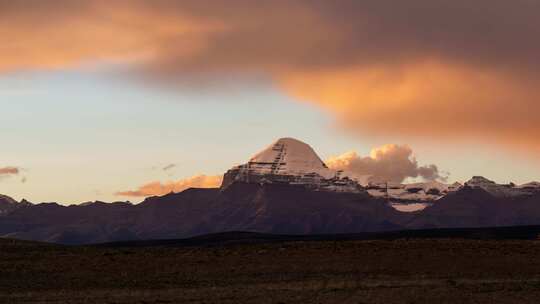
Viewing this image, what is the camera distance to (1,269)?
83.4 metres

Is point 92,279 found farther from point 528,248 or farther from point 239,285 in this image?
point 528,248

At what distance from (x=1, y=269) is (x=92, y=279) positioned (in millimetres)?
11157

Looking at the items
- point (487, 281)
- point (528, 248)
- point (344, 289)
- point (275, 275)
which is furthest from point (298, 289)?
point (528, 248)

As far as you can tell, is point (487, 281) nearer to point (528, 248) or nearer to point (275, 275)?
point (275, 275)

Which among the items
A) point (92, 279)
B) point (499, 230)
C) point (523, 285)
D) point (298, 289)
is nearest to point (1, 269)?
point (92, 279)

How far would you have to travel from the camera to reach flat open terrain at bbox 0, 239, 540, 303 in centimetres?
6462

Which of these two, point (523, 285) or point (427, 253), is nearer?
point (523, 285)

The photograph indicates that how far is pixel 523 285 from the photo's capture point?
69.1 metres

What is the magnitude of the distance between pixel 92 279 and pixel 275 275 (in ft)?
47.6

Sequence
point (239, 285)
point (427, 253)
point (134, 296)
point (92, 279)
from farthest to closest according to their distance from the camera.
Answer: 1. point (427, 253)
2. point (92, 279)
3. point (239, 285)
4. point (134, 296)

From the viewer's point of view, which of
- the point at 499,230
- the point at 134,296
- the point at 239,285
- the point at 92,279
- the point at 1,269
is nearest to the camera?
the point at 134,296

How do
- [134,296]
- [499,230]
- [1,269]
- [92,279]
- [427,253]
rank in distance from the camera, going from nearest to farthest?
[134,296], [92,279], [1,269], [427,253], [499,230]

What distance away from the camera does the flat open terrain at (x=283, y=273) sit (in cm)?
6462

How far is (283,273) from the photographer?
7812 cm
